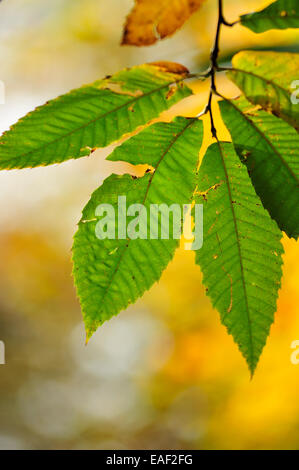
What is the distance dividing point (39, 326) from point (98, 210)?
4.54 meters

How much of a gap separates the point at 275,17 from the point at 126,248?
0.30 m

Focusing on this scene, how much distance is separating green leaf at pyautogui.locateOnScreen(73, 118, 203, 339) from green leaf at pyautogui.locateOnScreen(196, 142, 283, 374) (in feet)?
0.11

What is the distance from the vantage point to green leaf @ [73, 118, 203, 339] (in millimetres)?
456

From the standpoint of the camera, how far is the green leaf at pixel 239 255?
0.47m

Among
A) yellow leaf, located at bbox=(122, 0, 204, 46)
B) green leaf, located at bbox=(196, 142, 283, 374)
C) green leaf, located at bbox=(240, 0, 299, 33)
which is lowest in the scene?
green leaf, located at bbox=(196, 142, 283, 374)

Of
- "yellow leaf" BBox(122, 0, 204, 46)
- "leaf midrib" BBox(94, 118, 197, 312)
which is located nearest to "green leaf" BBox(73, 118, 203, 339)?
"leaf midrib" BBox(94, 118, 197, 312)

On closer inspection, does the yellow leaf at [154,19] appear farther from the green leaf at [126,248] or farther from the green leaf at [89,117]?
the green leaf at [126,248]

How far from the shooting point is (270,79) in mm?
456
